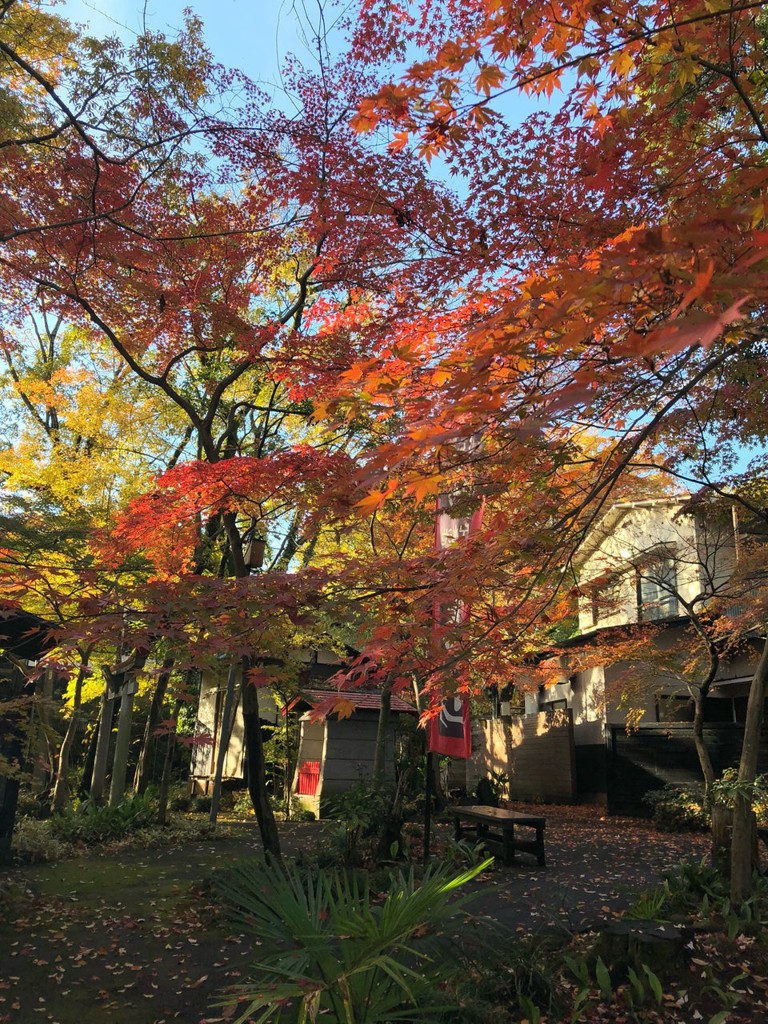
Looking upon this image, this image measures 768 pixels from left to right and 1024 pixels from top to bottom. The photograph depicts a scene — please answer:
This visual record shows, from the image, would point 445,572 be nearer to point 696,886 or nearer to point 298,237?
point 696,886

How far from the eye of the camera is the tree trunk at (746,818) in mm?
6250

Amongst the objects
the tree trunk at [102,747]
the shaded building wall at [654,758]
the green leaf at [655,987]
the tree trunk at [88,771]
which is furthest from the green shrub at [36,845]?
the shaded building wall at [654,758]

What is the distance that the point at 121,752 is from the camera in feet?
49.1

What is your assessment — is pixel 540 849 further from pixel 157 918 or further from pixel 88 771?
pixel 88 771

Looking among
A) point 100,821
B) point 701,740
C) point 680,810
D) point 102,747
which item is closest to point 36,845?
point 100,821

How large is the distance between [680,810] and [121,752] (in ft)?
38.5

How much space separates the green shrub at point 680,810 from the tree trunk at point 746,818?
773 cm

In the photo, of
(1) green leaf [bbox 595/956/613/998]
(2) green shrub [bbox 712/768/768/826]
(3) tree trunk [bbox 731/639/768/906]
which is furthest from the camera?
(2) green shrub [bbox 712/768/768/826]

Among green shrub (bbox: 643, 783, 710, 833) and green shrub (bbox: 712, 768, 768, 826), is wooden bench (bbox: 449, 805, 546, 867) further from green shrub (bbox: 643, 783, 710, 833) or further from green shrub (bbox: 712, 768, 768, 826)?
green shrub (bbox: 643, 783, 710, 833)

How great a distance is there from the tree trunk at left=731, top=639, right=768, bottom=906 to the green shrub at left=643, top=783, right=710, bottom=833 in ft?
25.3

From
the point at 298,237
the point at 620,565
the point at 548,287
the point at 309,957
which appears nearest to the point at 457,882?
the point at 309,957

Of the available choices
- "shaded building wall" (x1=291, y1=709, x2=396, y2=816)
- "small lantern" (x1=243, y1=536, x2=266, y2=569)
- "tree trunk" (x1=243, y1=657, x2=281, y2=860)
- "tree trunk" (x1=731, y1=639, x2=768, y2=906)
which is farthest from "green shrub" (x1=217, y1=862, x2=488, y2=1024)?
"shaded building wall" (x1=291, y1=709, x2=396, y2=816)

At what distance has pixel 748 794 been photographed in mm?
6418

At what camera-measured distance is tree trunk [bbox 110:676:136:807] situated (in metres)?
14.5
